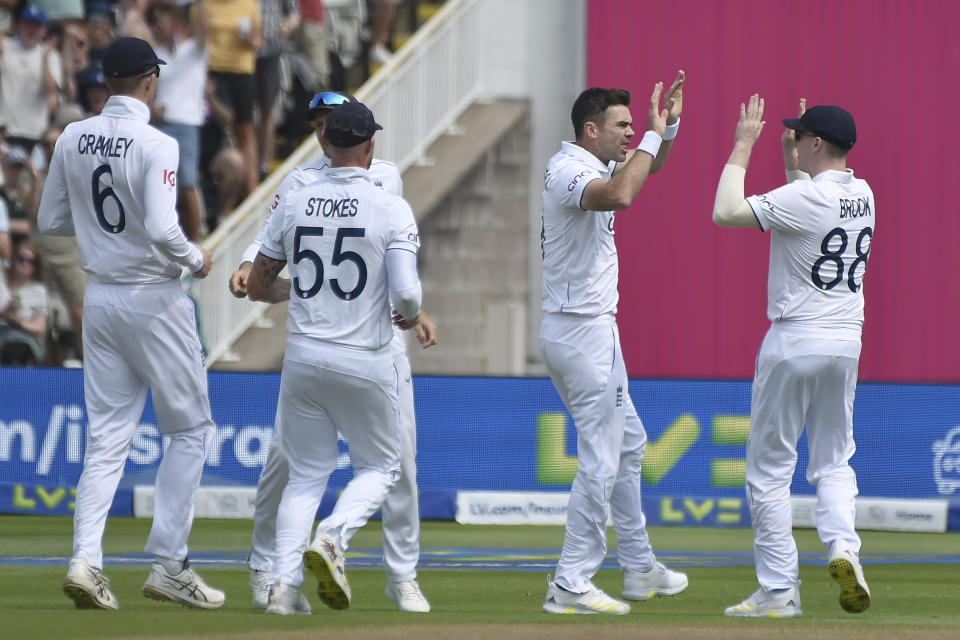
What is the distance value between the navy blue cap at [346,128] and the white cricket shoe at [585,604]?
7.59ft

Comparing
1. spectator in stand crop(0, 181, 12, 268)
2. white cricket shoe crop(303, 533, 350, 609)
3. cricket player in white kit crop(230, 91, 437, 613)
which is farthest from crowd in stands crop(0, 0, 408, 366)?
white cricket shoe crop(303, 533, 350, 609)

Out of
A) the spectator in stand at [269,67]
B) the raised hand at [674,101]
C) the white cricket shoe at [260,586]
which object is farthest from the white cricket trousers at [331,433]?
the spectator in stand at [269,67]

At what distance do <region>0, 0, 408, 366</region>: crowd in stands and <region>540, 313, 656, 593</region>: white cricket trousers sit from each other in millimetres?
7316

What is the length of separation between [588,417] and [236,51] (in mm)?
9886

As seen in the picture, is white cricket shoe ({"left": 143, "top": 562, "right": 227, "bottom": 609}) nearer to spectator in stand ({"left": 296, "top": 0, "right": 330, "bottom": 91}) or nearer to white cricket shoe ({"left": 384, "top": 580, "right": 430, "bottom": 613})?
white cricket shoe ({"left": 384, "top": 580, "right": 430, "bottom": 613})

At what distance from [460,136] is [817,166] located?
12878 millimetres

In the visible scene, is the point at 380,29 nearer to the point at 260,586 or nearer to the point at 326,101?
the point at 326,101

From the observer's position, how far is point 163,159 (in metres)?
7.70

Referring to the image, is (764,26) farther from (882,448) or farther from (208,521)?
(208,521)

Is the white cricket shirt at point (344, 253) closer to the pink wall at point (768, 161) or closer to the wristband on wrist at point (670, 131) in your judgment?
the wristband on wrist at point (670, 131)

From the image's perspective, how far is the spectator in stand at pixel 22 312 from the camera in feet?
49.0

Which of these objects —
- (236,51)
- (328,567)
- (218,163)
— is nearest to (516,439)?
(218,163)

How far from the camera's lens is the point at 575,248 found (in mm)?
8055

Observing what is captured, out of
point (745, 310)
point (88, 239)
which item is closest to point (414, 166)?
point (745, 310)
